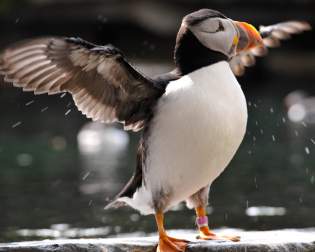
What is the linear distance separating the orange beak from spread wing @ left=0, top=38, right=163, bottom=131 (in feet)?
2.21

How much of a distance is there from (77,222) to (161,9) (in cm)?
2203

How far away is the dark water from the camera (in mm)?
9961

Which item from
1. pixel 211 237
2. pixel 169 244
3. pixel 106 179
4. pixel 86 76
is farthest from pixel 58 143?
pixel 169 244

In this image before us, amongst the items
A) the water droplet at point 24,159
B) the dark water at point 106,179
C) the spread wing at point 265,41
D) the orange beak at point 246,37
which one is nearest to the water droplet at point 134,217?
the dark water at point 106,179

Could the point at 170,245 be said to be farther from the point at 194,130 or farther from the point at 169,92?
the point at 169,92

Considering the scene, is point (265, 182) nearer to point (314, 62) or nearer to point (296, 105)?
point (296, 105)

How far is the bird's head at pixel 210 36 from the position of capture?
19.7 ft

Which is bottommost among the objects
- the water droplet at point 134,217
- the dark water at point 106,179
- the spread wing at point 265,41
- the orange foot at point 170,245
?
the orange foot at point 170,245

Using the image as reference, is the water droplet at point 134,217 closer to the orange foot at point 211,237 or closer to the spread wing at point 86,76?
the orange foot at point 211,237

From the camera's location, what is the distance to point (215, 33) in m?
6.00

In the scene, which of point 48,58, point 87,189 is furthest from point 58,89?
point 87,189

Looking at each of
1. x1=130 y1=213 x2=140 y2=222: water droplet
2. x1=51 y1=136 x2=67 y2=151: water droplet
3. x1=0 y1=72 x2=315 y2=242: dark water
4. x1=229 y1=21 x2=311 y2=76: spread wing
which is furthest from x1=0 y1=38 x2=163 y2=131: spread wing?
x1=51 y1=136 x2=67 y2=151: water droplet

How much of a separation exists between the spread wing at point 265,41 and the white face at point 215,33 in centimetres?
145

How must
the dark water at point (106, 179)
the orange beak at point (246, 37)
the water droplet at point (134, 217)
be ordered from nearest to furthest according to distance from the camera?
the orange beak at point (246, 37) < the dark water at point (106, 179) < the water droplet at point (134, 217)
